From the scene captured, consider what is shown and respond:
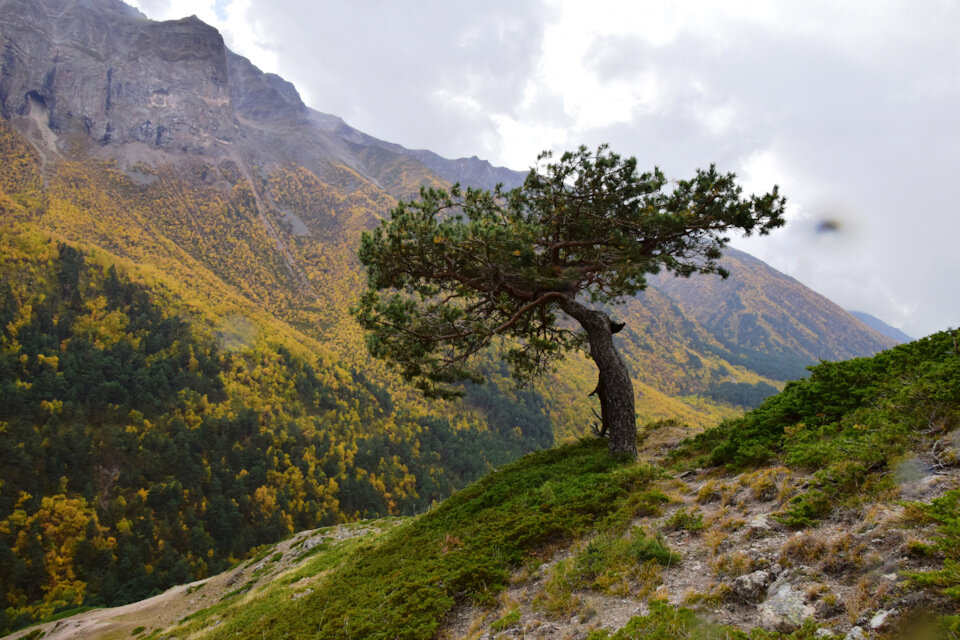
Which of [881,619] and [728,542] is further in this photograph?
[728,542]

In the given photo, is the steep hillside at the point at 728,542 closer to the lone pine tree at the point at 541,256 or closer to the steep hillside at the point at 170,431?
the lone pine tree at the point at 541,256

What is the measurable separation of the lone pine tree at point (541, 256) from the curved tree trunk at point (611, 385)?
1.2 inches

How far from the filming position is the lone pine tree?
1162cm

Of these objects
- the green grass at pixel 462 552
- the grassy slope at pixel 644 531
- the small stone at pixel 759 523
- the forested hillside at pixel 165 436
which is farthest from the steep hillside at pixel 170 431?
the small stone at pixel 759 523

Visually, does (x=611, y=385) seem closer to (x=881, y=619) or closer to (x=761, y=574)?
(x=761, y=574)

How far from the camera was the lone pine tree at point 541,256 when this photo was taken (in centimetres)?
1162

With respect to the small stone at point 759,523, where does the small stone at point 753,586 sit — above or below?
below

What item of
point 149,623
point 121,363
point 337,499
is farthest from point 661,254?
point 121,363

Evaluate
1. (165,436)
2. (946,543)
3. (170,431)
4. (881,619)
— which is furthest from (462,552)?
(170,431)

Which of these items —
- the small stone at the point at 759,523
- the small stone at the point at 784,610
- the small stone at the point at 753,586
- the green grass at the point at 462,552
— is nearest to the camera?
the small stone at the point at 784,610

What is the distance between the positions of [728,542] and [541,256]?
961 cm

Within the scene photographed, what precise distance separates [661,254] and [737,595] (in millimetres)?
10249

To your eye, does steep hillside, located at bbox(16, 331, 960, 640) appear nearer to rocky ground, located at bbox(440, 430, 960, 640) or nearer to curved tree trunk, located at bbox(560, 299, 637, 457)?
rocky ground, located at bbox(440, 430, 960, 640)

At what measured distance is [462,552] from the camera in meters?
8.02
